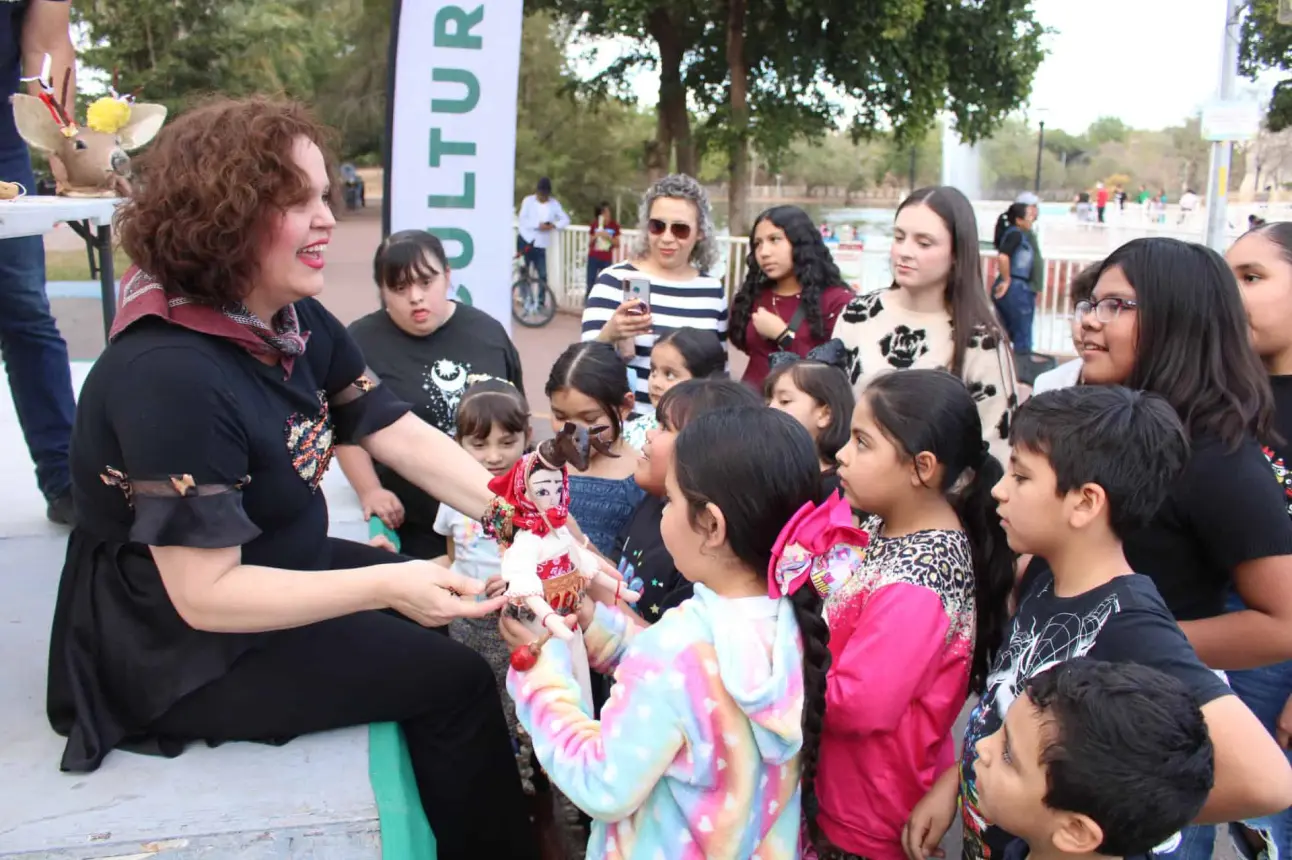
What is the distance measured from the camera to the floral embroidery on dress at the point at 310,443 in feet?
7.05

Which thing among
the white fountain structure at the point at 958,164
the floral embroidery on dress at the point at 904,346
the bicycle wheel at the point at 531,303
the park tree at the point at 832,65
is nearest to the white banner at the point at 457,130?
the floral embroidery on dress at the point at 904,346

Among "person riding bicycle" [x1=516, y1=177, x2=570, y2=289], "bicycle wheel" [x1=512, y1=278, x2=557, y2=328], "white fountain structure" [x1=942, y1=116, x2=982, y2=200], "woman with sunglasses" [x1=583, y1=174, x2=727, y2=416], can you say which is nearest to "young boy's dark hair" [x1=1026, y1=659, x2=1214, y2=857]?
"woman with sunglasses" [x1=583, y1=174, x2=727, y2=416]

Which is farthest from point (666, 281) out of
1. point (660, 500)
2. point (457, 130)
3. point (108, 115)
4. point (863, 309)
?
point (108, 115)

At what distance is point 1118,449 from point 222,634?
1.73 meters

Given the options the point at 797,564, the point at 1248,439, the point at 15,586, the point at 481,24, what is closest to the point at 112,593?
the point at 15,586

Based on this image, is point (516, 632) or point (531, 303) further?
point (531, 303)

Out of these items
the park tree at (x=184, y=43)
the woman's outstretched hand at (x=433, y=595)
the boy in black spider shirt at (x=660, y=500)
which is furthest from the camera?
the park tree at (x=184, y=43)

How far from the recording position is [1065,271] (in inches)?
512

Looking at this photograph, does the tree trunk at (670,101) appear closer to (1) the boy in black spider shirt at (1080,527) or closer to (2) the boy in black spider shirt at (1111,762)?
(1) the boy in black spider shirt at (1080,527)

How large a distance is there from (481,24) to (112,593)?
370cm

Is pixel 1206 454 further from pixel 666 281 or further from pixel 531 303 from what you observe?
pixel 531 303

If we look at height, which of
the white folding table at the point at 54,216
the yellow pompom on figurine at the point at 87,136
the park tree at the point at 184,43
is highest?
the park tree at the point at 184,43

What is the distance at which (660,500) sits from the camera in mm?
2781

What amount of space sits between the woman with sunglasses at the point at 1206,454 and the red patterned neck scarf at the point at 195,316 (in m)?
1.66
